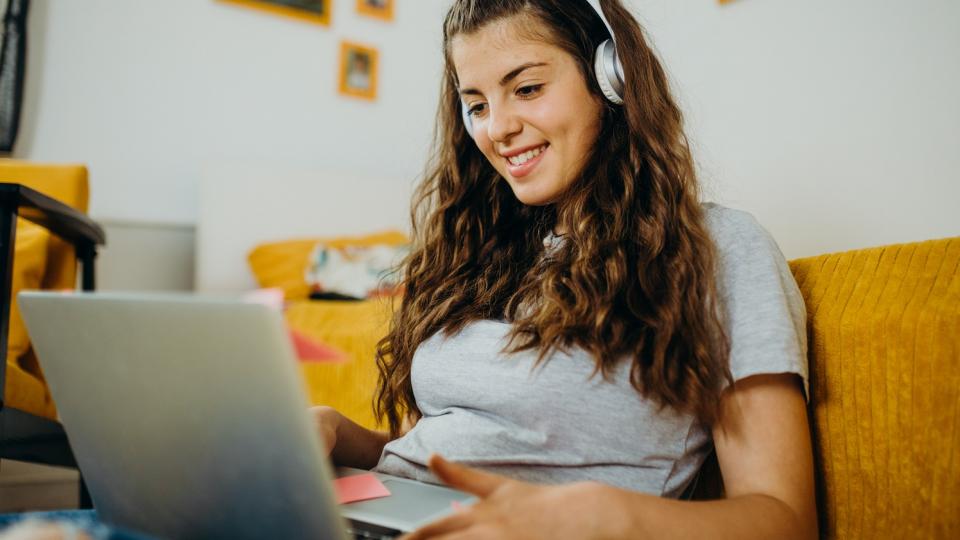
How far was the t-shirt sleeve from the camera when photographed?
0.63 metres

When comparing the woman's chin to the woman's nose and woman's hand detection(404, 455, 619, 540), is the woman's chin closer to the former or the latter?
the woman's nose

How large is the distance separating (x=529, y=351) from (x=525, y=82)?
0.33 m

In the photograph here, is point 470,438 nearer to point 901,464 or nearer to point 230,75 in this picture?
point 901,464

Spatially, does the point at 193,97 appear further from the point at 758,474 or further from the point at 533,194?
the point at 758,474

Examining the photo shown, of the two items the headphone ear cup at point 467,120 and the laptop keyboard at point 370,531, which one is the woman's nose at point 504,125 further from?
the laptop keyboard at point 370,531

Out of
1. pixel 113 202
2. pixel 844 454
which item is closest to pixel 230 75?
pixel 113 202

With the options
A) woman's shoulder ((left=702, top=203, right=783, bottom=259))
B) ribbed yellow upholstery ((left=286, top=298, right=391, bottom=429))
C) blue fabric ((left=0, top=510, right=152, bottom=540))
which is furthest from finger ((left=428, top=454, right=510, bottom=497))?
ribbed yellow upholstery ((left=286, top=298, right=391, bottom=429))

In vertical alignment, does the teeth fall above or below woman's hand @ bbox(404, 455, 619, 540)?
above

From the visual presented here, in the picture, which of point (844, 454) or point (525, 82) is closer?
point (844, 454)

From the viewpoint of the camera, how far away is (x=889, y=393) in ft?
2.09

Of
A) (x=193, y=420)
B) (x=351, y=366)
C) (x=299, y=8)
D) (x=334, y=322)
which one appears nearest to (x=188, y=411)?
(x=193, y=420)

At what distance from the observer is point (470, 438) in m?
0.69

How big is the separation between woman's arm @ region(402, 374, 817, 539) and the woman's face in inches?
13.6

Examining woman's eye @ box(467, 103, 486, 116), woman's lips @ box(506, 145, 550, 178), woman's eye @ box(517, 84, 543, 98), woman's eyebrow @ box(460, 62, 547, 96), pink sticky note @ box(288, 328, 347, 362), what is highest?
woman's eyebrow @ box(460, 62, 547, 96)
